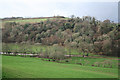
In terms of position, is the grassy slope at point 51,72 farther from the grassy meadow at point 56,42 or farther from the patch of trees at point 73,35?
the patch of trees at point 73,35

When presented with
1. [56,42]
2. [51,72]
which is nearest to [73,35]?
[56,42]

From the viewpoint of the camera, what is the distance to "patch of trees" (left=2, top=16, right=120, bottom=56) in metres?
67.8

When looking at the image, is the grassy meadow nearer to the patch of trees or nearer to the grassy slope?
the patch of trees

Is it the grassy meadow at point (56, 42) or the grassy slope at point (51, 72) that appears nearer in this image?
the grassy slope at point (51, 72)

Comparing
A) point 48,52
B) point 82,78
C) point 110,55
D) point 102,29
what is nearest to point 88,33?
point 102,29

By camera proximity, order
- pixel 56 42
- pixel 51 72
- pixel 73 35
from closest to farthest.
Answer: pixel 51 72 → pixel 56 42 → pixel 73 35

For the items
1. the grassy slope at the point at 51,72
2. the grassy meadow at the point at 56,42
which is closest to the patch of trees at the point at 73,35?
the grassy meadow at the point at 56,42

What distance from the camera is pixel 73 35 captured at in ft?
300

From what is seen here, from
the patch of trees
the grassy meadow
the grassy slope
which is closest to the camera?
Result: the grassy slope

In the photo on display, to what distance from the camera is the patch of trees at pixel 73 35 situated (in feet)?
222

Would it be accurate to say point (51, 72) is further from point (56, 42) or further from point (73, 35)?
point (73, 35)

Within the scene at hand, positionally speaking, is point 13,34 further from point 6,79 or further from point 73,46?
point 6,79

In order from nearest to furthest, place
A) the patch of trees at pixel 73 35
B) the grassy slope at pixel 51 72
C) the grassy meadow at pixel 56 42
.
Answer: the grassy slope at pixel 51 72 → the grassy meadow at pixel 56 42 → the patch of trees at pixel 73 35

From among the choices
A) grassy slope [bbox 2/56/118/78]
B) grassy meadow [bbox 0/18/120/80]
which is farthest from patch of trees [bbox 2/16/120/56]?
grassy slope [bbox 2/56/118/78]
